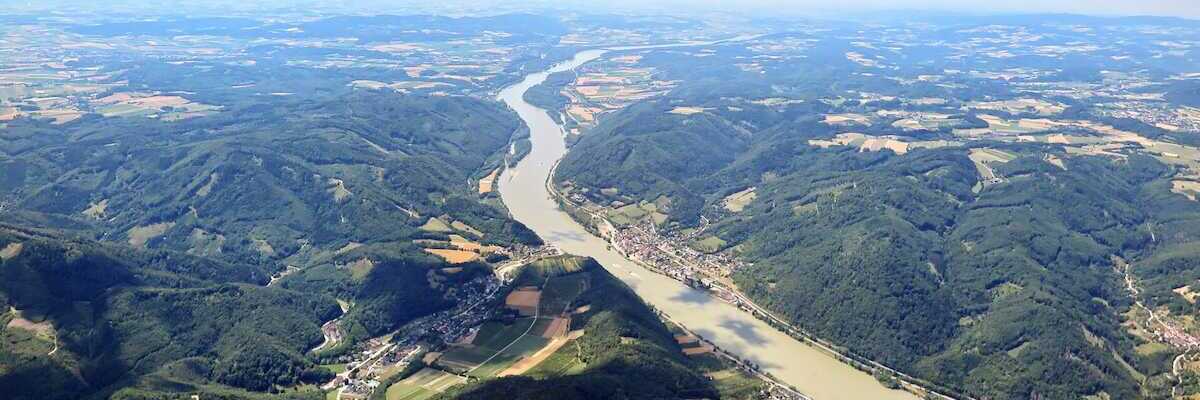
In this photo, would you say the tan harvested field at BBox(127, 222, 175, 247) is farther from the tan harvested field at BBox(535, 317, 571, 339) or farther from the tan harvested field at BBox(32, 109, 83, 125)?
the tan harvested field at BBox(32, 109, 83, 125)

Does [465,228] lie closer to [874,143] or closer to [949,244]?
[949,244]

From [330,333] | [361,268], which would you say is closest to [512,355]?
[330,333]

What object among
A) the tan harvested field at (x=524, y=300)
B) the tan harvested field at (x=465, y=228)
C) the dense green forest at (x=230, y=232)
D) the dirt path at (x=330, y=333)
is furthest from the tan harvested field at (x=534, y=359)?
the tan harvested field at (x=465, y=228)

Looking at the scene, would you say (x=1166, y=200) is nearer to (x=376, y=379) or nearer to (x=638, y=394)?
(x=638, y=394)

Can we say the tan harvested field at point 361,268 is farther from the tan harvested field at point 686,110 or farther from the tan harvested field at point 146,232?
→ the tan harvested field at point 686,110

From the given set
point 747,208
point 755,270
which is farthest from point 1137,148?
point 755,270
